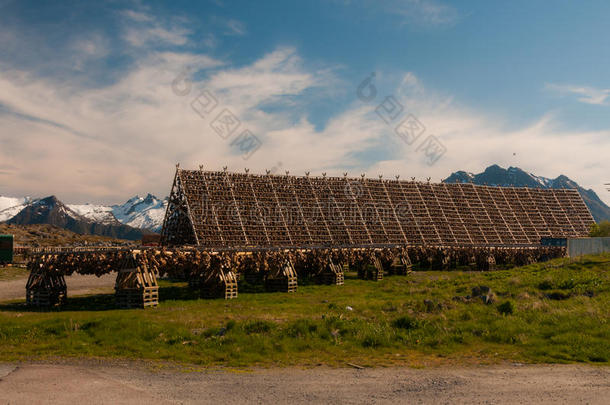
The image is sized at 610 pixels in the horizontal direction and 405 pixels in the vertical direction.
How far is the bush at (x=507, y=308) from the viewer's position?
58.9 ft

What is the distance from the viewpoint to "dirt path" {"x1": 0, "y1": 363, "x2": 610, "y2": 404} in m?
9.76

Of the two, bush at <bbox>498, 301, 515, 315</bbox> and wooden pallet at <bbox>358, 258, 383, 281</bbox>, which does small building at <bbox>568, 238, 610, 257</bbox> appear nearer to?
wooden pallet at <bbox>358, 258, 383, 281</bbox>

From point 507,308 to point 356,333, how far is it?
6822mm

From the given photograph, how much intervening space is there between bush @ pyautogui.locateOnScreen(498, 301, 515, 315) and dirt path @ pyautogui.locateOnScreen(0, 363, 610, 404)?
5664 millimetres

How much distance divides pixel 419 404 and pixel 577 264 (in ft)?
82.0

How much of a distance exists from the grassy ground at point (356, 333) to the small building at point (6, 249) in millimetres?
36453

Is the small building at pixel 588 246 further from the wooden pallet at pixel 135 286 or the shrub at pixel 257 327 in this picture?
the wooden pallet at pixel 135 286

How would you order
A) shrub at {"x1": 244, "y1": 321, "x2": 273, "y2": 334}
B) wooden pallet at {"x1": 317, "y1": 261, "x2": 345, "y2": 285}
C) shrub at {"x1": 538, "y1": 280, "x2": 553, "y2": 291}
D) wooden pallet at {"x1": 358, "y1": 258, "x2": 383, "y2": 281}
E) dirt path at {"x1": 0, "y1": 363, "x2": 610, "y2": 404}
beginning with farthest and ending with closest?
1. wooden pallet at {"x1": 358, "y1": 258, "x2": 383, "y2": 281}
2. wooden pallet at {"x1": 317, "y1": 261, "x2": 345, "y2": 285}
3. shrub at {"x1": 538, "y1": 280, "x2": 553, "y2": 291}
4. shrub at {"x1": 244, "y1": 321, "x2": 273, "y2": 334}
5. dirt path at {"x1": 0, "y1": 363, "x2": 610, "y2": 404}

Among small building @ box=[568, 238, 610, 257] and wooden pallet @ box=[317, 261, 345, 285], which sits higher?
small building @ box=[568, 238, 610, 257]

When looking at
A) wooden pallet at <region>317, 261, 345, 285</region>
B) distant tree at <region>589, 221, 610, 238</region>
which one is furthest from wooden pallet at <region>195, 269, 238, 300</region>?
distant tree at <region>589, 221, 610, 238</region>

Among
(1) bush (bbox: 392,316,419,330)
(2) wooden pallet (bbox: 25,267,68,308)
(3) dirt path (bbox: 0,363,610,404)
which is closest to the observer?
(3) dirt path (bbox: 0,363,610,404)

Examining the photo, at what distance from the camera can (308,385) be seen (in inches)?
430

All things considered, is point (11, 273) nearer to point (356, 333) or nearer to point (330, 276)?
point (330, 276)

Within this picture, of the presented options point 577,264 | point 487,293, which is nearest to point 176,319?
point 487,293
